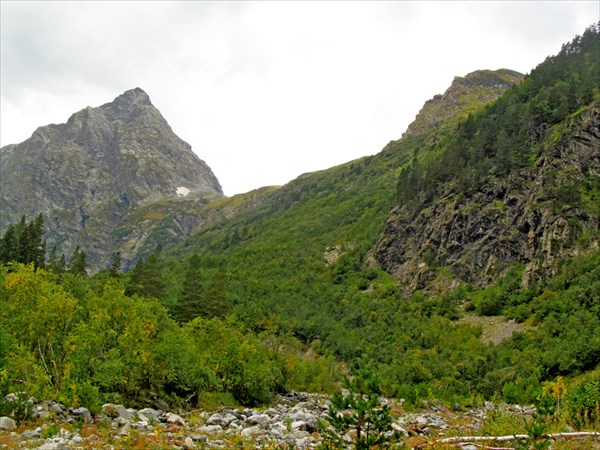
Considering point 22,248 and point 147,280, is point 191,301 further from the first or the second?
point 22,248

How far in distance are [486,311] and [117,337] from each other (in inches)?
2806

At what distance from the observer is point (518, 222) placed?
98.4 m

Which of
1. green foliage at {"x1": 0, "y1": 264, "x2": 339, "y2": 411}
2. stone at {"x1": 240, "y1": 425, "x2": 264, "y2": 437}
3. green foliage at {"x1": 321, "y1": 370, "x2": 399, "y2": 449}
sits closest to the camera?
green foliage at {"x1": 321, "y1": 370, "x2": 399, "y2": 449}

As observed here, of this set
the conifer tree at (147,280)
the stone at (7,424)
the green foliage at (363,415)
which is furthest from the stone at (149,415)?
the conifer tree at (147,280)

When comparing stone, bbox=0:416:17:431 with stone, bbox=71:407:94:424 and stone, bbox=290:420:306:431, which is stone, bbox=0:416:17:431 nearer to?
stone, bbox=71:407:94:424

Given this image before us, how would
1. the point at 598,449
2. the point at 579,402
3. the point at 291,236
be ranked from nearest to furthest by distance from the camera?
the point at 598,449 < the point at 579,402 < the point at 291,236

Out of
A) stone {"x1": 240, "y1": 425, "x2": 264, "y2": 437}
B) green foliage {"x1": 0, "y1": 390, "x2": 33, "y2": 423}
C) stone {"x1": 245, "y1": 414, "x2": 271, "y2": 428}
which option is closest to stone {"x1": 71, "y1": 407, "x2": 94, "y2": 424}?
green foliage {"x1": 0, "y1": 390, "x2": 33, "y2": 423}

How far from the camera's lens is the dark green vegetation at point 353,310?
80.9 feet

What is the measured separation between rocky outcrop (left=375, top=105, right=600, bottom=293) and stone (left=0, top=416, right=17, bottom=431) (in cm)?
8387

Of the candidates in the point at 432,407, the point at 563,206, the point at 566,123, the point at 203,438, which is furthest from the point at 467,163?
the point at 203,438

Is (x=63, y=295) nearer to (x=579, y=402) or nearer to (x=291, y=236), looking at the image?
(x=579, y=402)

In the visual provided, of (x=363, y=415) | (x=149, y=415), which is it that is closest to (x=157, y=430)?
(x=149, y=415)

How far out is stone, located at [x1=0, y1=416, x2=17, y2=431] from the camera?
15633 mm

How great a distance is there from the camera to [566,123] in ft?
343
